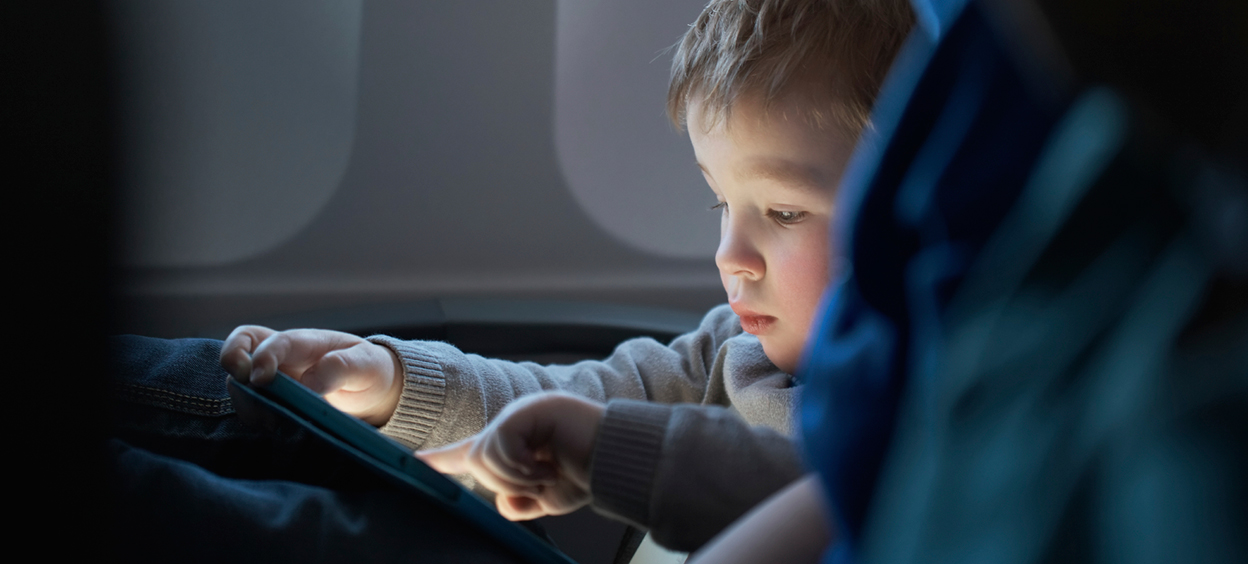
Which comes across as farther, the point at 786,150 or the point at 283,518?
the point at 786,150

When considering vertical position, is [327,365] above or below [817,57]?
below

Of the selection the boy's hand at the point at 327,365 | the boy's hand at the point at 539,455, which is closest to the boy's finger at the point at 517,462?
the boy's hand at the point at 539,455

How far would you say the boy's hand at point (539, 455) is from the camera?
330mm

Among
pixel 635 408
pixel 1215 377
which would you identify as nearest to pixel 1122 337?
pixel 1215 377

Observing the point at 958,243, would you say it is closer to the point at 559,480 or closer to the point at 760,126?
the point at 559,480

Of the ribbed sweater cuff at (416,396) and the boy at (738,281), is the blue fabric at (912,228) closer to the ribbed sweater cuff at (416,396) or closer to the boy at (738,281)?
the boy at (738,281)

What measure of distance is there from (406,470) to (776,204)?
275 millimetres

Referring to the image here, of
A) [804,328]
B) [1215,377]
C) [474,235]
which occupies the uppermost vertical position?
[1215,377]

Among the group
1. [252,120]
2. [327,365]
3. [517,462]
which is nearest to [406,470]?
[517,462]

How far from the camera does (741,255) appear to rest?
20.0 inches

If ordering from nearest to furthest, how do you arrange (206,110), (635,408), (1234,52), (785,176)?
(1234,52)
(635,408)
(785,176)
(206,110)

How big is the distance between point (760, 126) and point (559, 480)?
0.83ft

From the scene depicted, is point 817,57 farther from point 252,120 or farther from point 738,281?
point 252,120

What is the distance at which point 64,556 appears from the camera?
0.18 meters
